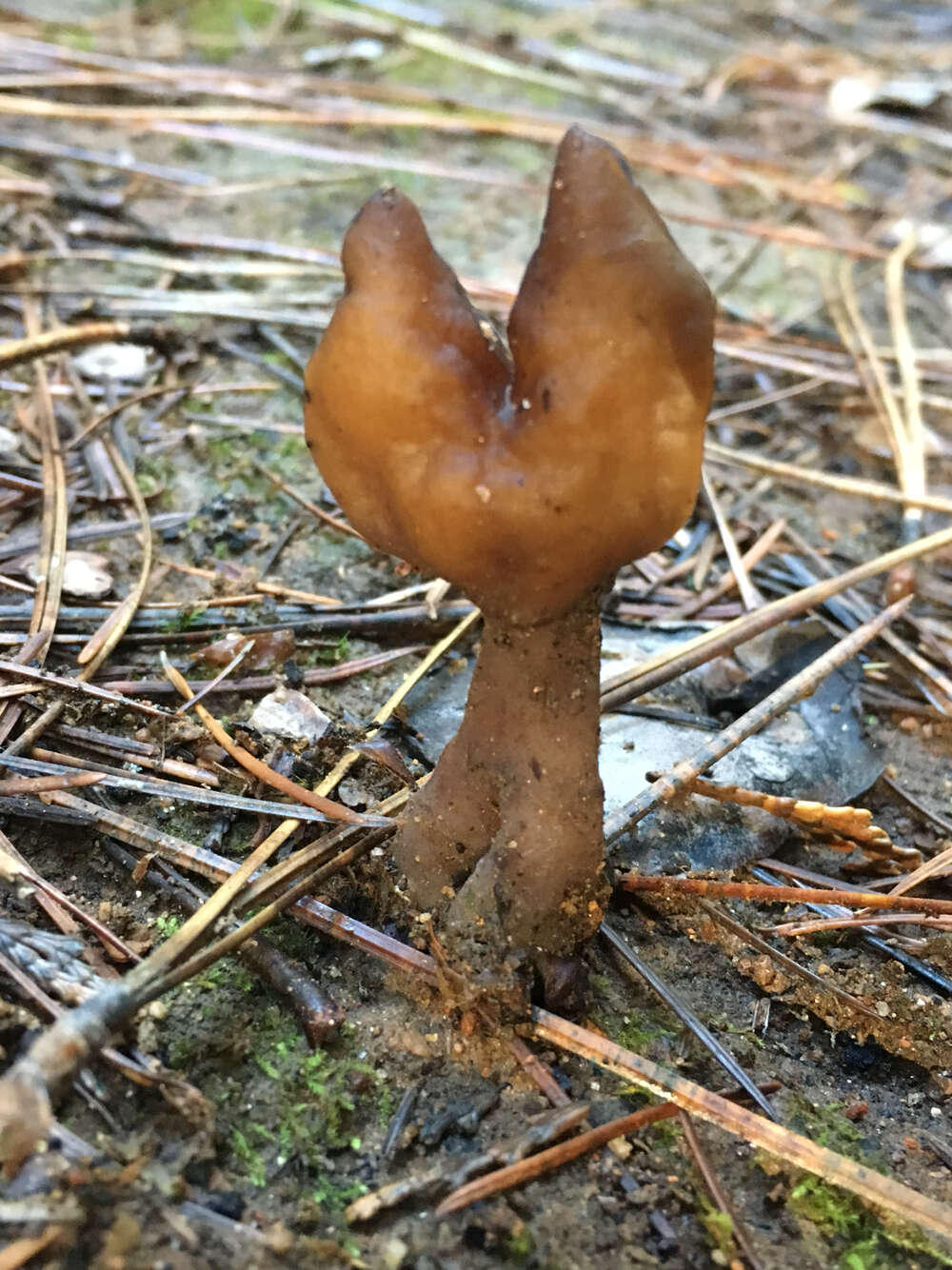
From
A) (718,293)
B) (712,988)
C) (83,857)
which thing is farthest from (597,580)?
(718,293)

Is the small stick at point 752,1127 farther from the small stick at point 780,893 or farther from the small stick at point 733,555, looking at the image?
the small stick at point 733,555

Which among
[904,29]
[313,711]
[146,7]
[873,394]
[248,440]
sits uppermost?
[904,29]

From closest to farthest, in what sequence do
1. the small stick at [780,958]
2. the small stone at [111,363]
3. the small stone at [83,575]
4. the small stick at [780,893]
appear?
1. the small stick at [780,958]
2. the small stick at [780,893]
3. the small stone at [83,575]
4. the small stone at [111,363]

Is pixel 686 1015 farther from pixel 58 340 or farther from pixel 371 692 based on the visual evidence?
pixel 58 340

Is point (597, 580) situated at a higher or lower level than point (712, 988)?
higher

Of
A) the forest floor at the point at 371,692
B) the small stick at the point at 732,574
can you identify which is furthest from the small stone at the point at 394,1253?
the small stick at the point at 732,574

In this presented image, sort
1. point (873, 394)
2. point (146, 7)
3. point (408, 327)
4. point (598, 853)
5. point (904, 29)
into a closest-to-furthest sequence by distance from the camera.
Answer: point (408, 327) → point (598, 853) → point (873, 394) → point (146, 7) → point (904, 29)

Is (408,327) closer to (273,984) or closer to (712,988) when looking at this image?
(273,984)
